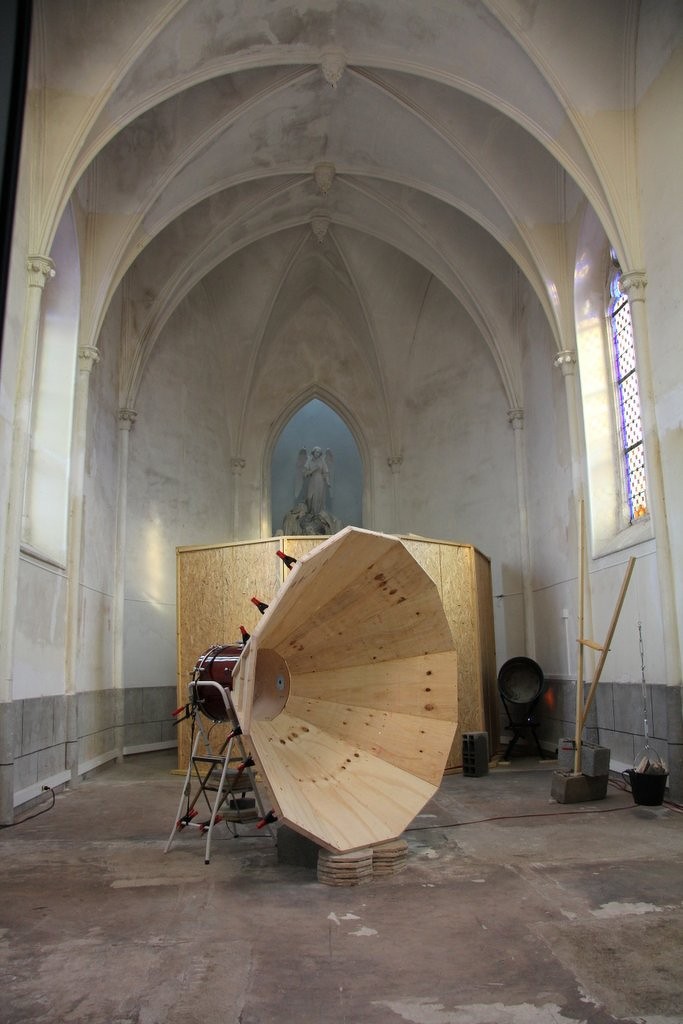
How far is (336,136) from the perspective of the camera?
1167 cm

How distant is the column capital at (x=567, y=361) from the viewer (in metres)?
9.87

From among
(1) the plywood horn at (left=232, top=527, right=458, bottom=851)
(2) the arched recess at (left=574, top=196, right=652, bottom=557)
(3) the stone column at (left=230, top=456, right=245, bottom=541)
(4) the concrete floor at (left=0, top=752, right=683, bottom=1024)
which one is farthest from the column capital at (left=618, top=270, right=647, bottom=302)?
(3) the stone column at (left=230, top=456, right=245, bottom=541)

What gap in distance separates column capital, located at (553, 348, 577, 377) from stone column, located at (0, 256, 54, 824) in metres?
6.53

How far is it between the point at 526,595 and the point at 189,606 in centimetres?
558

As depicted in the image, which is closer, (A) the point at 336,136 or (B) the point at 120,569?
(B) the point at 120,569

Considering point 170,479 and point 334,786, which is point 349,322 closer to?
point 170,479

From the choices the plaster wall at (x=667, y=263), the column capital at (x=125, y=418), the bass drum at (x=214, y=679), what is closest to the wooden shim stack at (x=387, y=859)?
the bass drum at (x=214, y=679)

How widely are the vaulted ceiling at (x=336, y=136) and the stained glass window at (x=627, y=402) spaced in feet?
2.29

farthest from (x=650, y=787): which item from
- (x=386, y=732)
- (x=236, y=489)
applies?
(x=236, y=489)

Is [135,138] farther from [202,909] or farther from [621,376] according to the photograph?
[202,909]

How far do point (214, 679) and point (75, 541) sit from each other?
452cm

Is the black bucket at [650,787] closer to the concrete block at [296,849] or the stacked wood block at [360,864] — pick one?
the stacked wood block at [360,864]

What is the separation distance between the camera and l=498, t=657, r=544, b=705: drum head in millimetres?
10672

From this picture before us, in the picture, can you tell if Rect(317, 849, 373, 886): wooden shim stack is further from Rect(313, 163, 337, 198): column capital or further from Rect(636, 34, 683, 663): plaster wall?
Rect(313, 163, 337, 198): column capital
